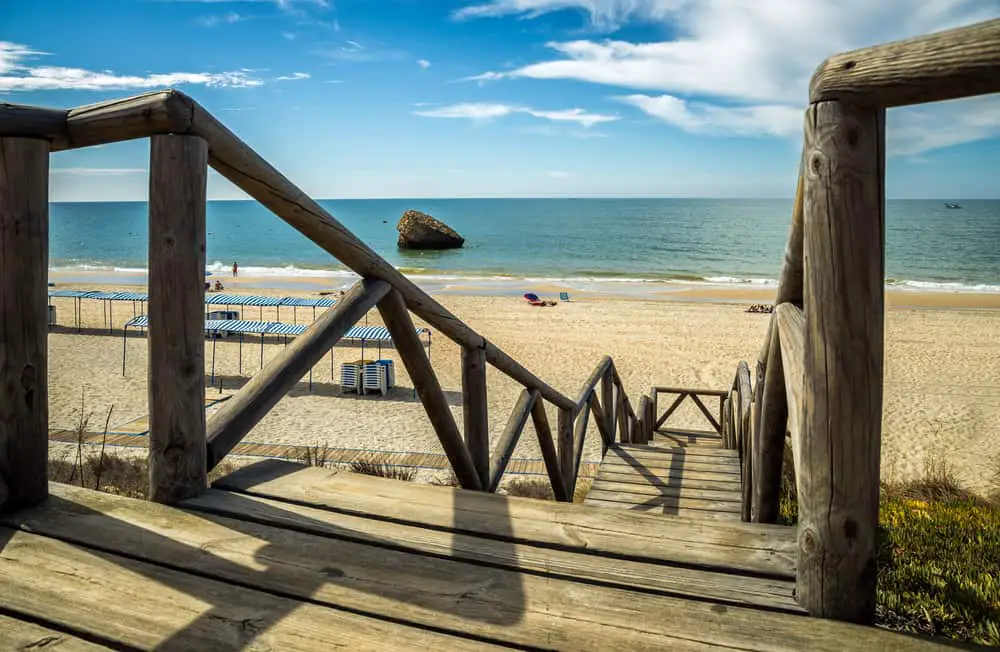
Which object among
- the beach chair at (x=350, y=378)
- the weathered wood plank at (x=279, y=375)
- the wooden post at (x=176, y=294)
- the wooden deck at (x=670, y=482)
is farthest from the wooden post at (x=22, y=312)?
the beach chair at (x=350, y=378)

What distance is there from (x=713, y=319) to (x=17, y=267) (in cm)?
2382

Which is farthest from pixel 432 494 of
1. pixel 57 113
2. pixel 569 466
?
pixel 569 466

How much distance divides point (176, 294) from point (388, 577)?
3.22 feet

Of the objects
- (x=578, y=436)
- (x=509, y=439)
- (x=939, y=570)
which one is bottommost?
(x=939, y=570)

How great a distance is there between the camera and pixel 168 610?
153 cm

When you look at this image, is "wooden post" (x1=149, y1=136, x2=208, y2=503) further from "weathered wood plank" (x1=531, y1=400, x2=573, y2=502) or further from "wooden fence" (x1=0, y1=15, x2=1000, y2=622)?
"weathered wood plank" (x1=531, y1=400, x2=573, y2=502)

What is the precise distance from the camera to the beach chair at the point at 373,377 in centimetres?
1318

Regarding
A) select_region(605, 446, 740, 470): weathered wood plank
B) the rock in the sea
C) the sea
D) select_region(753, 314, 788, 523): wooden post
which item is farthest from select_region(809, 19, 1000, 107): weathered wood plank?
the rock in the sea

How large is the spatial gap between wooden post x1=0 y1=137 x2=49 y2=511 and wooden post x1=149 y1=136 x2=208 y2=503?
0.96 feet

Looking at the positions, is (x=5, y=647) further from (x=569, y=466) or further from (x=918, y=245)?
(x=918, y=245)

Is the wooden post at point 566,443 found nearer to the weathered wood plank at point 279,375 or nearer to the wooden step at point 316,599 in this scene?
the weathered wood plank at point 279,375

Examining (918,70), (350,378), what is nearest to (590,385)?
(918,70)

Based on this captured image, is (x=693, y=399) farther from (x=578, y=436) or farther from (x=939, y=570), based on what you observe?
(x=939, y=570)

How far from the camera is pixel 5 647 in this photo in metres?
1.39
